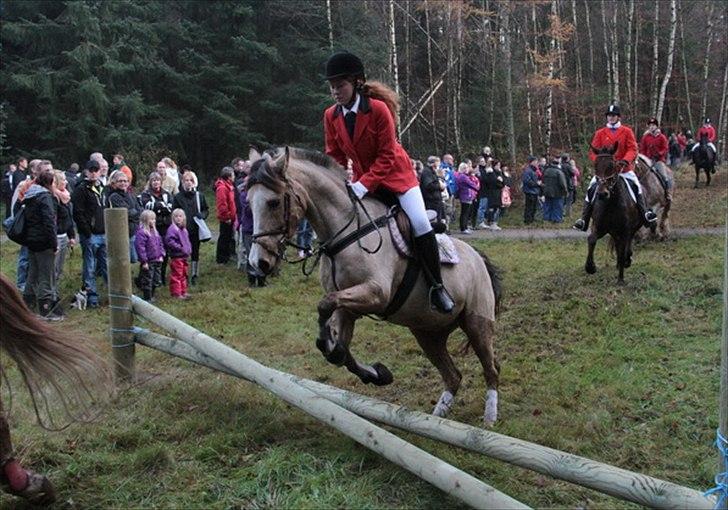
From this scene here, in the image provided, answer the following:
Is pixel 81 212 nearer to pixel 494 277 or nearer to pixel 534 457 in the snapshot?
pixel 494 277

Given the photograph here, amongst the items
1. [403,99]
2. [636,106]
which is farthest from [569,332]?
[636,106]

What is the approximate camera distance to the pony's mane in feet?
16.2

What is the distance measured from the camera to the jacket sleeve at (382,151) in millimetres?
5395

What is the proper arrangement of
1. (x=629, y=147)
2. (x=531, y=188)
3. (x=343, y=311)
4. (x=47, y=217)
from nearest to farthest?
(x=343, y=311)
(x=47, y=217)
(x=629, y=147)
(x=531, y=188)

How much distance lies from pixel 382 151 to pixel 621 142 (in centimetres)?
825

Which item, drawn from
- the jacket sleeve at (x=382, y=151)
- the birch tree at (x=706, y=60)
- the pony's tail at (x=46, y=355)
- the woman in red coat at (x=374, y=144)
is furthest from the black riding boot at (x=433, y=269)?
the birch tree at (x=706, y=60)

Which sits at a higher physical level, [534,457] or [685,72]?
[685,72]

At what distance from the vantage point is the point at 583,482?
Answer: 383 centimetres

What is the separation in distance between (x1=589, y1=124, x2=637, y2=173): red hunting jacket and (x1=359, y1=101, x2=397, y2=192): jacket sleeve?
7.72 meters

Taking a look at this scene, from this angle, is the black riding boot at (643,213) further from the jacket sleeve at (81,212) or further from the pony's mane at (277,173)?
the jacket sleeve at (81,212)

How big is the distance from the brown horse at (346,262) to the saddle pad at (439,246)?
0.05 meters

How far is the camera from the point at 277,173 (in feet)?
16.4

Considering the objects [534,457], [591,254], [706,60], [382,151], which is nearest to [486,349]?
[382,151]

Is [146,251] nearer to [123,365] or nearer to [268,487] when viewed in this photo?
[123,365]
